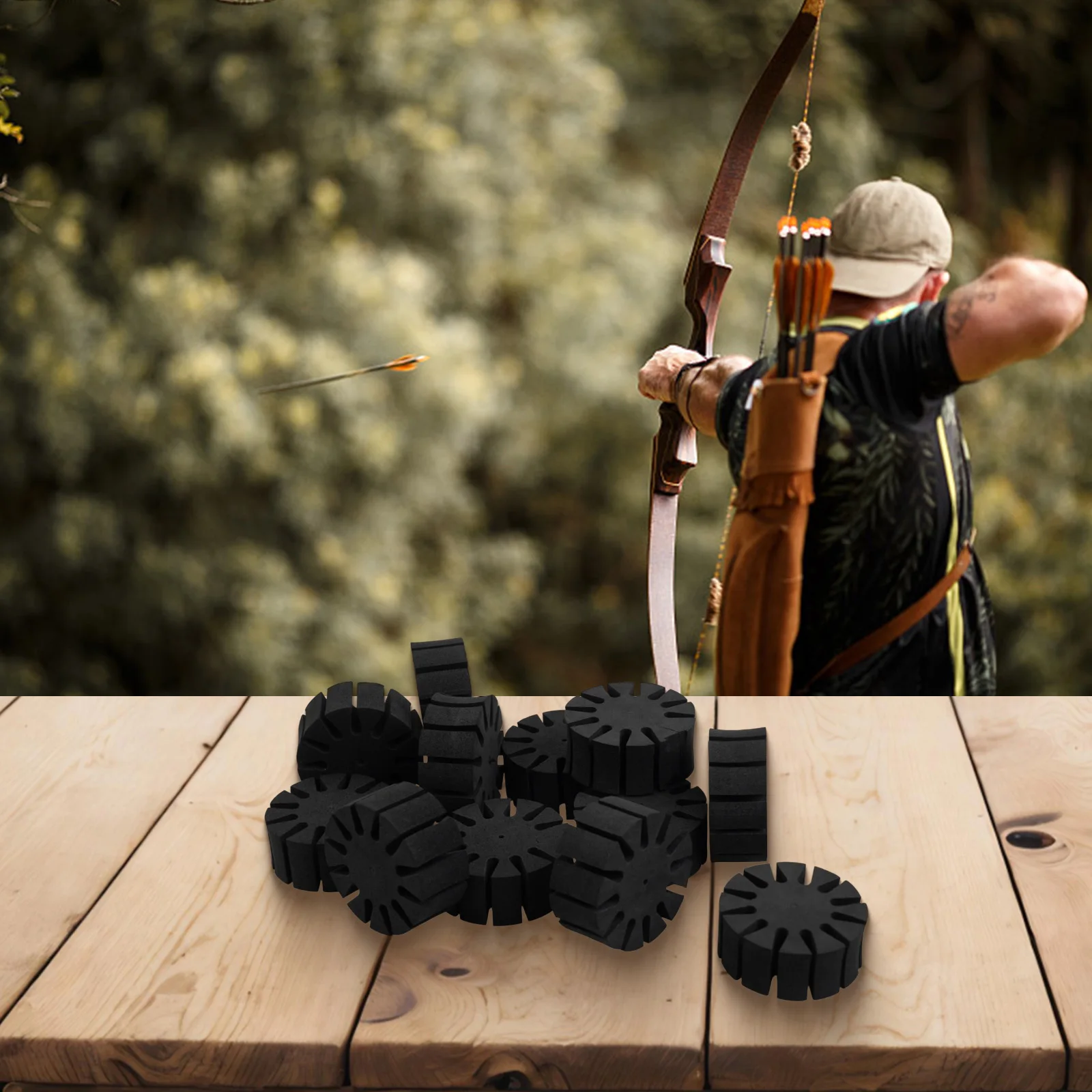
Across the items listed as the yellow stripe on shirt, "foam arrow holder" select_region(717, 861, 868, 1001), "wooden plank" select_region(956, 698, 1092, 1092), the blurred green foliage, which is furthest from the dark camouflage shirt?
the blurred green foliage

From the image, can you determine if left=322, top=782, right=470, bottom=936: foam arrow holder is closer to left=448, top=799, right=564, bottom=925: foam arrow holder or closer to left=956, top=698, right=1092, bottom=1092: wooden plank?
left=448, top=799, right=564, bottom=925: foam arrow holder

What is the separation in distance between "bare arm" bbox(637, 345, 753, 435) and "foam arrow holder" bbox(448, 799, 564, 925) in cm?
79

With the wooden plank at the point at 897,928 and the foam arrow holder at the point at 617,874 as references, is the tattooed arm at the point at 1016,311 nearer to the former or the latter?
the wooden plank at the point at 897,928

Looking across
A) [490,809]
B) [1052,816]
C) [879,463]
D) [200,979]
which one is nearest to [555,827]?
[490,809]

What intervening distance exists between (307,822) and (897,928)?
0.42m

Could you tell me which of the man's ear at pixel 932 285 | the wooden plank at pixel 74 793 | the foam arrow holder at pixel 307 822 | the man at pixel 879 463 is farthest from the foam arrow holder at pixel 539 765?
the man's ear at pixel 932 285

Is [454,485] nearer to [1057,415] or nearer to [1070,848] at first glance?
[1057,415]

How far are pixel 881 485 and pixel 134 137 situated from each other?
3386mm

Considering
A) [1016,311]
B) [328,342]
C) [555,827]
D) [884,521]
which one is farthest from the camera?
[328,342]

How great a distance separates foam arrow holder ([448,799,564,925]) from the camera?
914mm

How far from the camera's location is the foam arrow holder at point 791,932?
0.83 metres

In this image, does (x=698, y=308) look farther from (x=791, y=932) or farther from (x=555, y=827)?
(x=791, y=932)

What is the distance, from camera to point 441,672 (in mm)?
1175

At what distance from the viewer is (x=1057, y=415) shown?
15.8 ft
